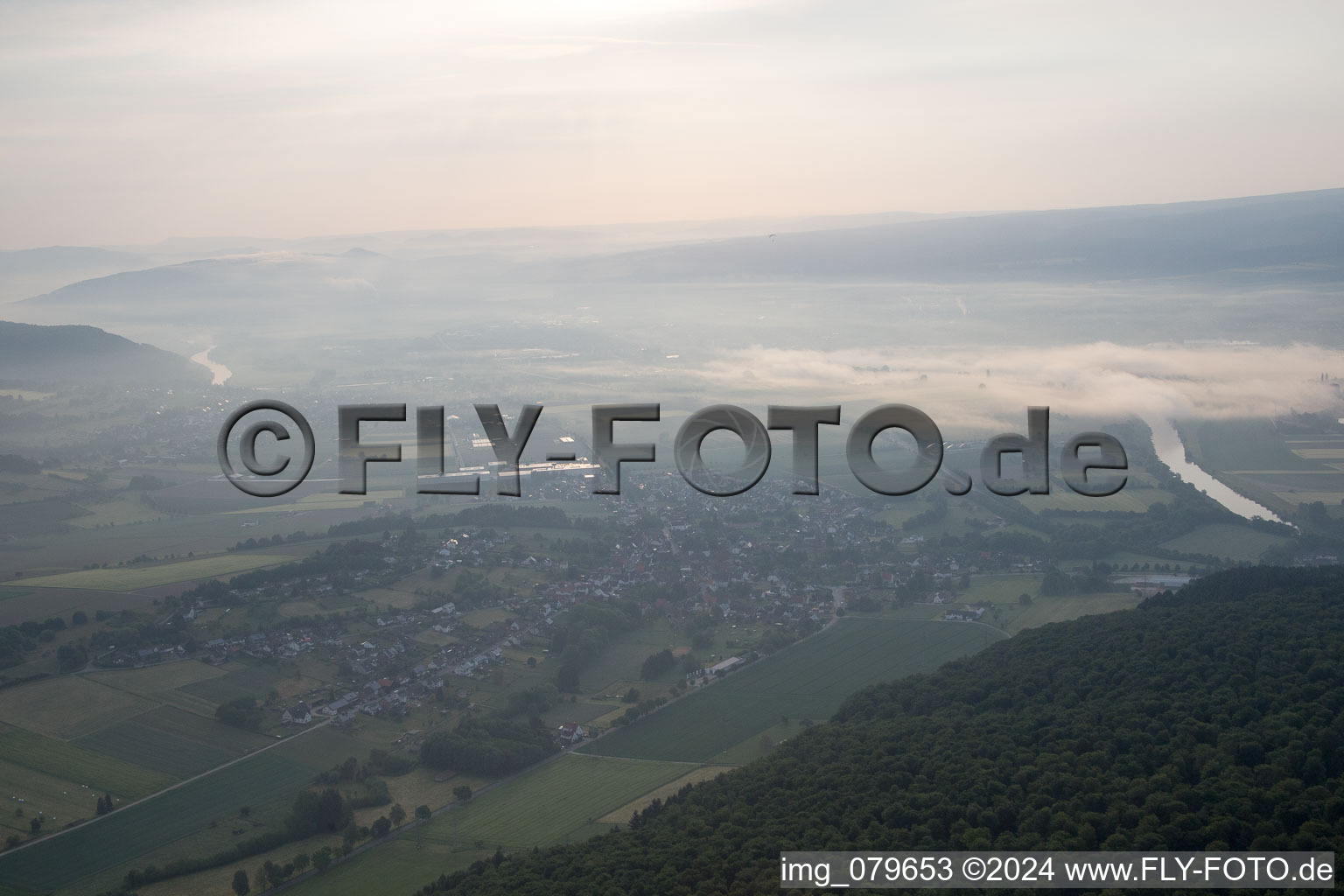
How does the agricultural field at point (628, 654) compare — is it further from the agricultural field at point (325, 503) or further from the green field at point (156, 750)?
the agricultural field at point (325, 503)

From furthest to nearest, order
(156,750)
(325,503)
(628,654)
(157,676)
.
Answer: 1. (325,503)
2. (628,654)
3. (157,676)
4. (156,750)

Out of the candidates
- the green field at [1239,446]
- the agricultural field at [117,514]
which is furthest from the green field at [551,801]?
the green field at [1239,446]

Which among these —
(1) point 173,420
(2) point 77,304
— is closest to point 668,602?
(1) point 173,420

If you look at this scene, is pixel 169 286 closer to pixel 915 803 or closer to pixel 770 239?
pixel 770 239

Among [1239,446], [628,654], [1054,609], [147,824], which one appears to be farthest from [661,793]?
[1239,446]

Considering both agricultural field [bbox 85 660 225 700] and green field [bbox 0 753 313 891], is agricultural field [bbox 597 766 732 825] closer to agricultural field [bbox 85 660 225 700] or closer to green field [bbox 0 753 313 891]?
green field [bbox 0 753 313 891]

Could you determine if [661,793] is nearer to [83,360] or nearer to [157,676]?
[157,676]

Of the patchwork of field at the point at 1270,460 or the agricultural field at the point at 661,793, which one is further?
the patchwork of field at the point at 1270,460
